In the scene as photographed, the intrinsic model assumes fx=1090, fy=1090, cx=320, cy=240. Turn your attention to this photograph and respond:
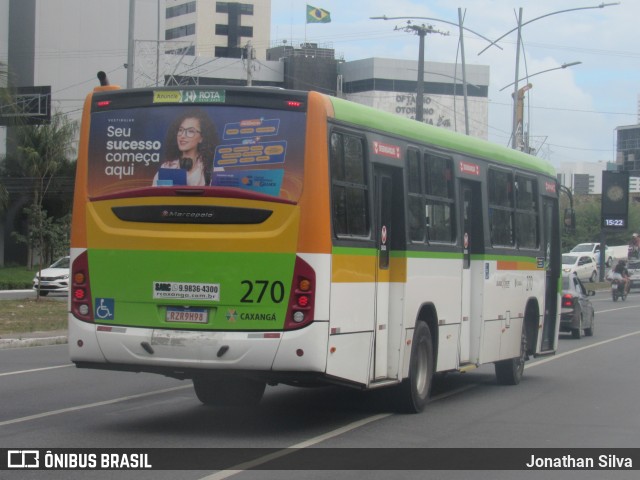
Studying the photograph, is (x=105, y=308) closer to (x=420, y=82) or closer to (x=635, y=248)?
(x=420, y=82)

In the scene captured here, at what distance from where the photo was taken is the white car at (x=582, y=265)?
65.3m

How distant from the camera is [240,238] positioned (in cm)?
998

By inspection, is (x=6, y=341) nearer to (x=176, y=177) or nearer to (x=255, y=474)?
(x=176, y=177)

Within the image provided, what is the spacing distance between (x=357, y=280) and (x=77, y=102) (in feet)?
190

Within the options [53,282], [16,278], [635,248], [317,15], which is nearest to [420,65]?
[53,282]

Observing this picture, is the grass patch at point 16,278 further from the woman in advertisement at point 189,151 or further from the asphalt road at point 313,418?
the woman in advertisement at point 189,151

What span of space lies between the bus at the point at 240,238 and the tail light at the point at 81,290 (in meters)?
0.01

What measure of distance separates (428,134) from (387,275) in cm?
206

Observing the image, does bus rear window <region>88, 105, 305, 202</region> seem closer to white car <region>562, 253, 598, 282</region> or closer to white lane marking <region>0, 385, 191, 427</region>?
white lane marking <region>0, 385, 191, 427</region>

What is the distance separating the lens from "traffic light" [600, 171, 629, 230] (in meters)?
67.3

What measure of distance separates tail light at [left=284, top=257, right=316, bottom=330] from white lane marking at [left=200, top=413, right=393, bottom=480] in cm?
109

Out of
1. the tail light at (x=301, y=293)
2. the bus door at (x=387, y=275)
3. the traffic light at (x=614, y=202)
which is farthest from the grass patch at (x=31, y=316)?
the traffic light at (x=614, y=202)

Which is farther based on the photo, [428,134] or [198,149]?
[428,134]

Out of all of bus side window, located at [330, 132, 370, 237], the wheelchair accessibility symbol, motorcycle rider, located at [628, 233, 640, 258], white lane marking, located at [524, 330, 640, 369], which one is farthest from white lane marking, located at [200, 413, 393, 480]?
motorcycle rider, located at [628, 233, 640, 258]
